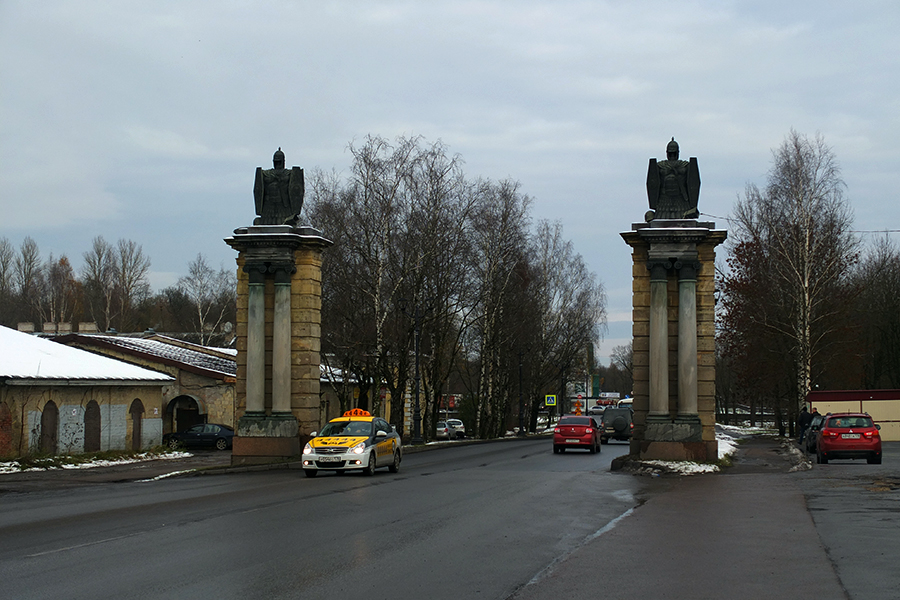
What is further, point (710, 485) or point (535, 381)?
point (535, 381)

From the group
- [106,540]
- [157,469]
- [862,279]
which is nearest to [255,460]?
[157,469]

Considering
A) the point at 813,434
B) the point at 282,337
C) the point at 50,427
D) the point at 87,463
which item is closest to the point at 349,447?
the point at 282,337

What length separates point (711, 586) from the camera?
8.81m

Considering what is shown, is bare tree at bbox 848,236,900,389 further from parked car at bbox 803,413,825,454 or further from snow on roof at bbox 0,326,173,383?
snow on roof at bbox 0,326,173,383

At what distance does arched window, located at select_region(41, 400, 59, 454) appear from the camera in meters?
32.1

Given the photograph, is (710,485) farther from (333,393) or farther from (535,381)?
(535,381)

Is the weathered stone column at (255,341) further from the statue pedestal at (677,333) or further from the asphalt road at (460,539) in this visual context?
the statue pedestal at (677,333)

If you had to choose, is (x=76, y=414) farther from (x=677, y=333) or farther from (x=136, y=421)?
(x=677, y=333)

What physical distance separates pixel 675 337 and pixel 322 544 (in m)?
18.1

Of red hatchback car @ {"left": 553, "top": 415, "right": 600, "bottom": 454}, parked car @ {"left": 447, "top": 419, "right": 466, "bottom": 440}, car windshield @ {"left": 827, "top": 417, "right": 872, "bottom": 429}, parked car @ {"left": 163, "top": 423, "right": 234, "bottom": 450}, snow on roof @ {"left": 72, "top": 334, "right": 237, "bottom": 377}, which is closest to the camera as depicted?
car windshield @ {"left": 827, "top": 417, "right": 872, "bottom": 429}

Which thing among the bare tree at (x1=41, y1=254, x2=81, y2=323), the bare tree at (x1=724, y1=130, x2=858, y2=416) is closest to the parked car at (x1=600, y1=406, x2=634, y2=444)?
the bare tree at (x1=724, y1=130, x2=858, y2=416)

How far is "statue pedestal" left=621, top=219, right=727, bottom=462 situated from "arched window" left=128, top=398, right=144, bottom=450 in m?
20.7

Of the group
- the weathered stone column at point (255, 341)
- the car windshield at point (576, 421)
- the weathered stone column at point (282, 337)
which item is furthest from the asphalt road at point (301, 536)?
the car windshield at point (576, 421)

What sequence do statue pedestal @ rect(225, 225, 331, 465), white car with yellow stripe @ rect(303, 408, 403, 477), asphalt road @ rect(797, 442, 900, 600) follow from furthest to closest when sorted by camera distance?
statue pedestal @ rect(225, 225, 331, 465) < white car with yellow stripe @ rect(303, 408, 403, 477) < asphalt road @ rect(797, 442, 900, 600)
